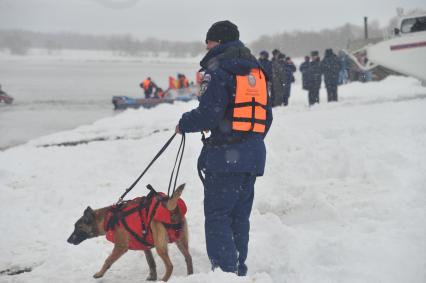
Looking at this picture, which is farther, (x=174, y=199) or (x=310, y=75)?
(x=310, y=75)

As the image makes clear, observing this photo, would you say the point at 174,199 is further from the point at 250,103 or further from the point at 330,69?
the point at 330,69

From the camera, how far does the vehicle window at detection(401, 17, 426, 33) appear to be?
16.5m

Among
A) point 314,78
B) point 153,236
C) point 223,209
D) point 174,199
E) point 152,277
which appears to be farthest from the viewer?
point 314,78

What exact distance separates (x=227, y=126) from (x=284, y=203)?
9.04 ft

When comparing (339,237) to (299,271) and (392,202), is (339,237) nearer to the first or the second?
(299,271)

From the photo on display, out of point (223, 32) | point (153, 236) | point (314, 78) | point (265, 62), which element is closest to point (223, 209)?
point (153, 236)

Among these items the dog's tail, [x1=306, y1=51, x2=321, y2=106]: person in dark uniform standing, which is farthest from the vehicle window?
the dog's tail

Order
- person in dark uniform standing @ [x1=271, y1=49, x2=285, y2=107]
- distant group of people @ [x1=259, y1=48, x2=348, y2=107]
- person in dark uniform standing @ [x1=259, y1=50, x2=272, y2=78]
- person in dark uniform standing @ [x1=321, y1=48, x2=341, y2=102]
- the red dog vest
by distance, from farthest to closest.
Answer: person in dark uniform standing @ [x1=321, y1=48, x2=341, y2=102]
distant group of people @ [x1=259, y1=48, x2=348, y2=107]
person in dark uniform standing @ [x1=271, y1=49, x2=285, y2=107]
person in dark uniform standing @ [x1=259, y1=50, x2=272, y2=78]
the red dog vest

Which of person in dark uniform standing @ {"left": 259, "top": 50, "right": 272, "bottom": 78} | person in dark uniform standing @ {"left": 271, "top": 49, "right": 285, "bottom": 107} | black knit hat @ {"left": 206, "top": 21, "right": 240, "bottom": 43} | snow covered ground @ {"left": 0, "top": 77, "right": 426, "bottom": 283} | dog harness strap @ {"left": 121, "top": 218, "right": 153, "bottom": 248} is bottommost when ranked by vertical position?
snow covered ground @ {"left": 0, "top": 77, "right": 426, "bottom": 283}

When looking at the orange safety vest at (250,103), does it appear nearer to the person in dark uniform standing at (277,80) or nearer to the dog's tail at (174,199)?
the dog's tail at (174,199)

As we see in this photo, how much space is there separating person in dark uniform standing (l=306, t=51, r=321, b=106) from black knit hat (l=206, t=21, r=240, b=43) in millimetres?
12941

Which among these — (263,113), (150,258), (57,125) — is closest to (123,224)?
(150,258)

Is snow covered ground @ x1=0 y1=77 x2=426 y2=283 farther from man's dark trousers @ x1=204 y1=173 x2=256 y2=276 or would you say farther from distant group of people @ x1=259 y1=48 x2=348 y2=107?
distant group of people @ x1=259 y1=48 x2=348 y2=107

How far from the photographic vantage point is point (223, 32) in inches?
150
